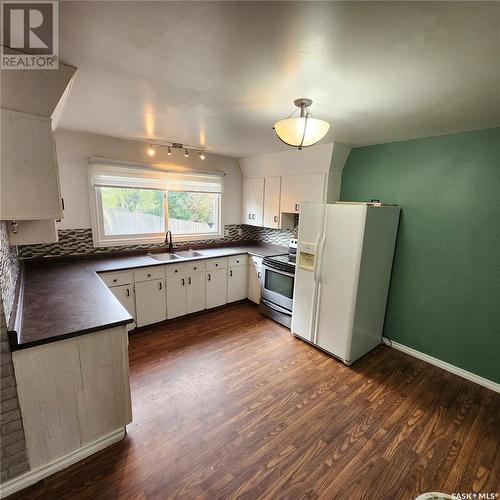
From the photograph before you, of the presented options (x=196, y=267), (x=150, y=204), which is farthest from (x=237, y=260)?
(x=150, y=204)

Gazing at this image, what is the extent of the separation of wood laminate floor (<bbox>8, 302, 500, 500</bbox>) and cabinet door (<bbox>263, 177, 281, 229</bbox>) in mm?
1889

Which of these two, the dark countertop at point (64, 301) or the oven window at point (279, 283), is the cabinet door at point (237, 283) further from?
the dark countertop at point (64, 301)

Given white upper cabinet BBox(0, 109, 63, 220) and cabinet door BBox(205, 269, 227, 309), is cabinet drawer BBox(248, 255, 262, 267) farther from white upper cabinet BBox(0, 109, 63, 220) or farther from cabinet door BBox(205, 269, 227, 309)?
white upper cabinet BBox(0, 109, 63, 220)

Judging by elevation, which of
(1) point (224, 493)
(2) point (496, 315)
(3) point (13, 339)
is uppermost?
(3) point (13, 339)

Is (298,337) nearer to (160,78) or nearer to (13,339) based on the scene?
(13,339)

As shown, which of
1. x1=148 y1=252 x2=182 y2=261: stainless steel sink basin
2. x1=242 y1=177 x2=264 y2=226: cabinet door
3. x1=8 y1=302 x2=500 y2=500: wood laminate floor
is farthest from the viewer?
x1=242 y1=177 x2=264 y2=226: cabinet door

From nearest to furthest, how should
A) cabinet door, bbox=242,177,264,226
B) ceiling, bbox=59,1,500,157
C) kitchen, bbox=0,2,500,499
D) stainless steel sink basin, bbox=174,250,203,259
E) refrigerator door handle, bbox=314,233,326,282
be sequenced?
ceiling, bbox=59,1,500,157 → kitchen, bbox=0,2,500,499 → refrigerator door handle, bbox=314,233,326,282 → stainless steel sink basin, bbox=174,250,203,259 → cabinet door, bbox=242,177,264,226

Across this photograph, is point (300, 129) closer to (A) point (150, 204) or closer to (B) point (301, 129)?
(B) point (301, 129)

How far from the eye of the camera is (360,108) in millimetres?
1898

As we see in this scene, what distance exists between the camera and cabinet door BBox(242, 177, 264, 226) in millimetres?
4055

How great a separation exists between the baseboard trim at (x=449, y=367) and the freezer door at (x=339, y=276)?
826 millimetres

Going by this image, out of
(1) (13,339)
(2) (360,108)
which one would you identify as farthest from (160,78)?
(1) (13,339)

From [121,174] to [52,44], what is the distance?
216cm

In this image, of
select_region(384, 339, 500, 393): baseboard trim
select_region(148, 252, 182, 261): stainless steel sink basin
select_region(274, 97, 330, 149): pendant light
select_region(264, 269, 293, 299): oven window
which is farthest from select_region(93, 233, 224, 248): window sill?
select_region(384, 339, 500, 393): baseboard trim
